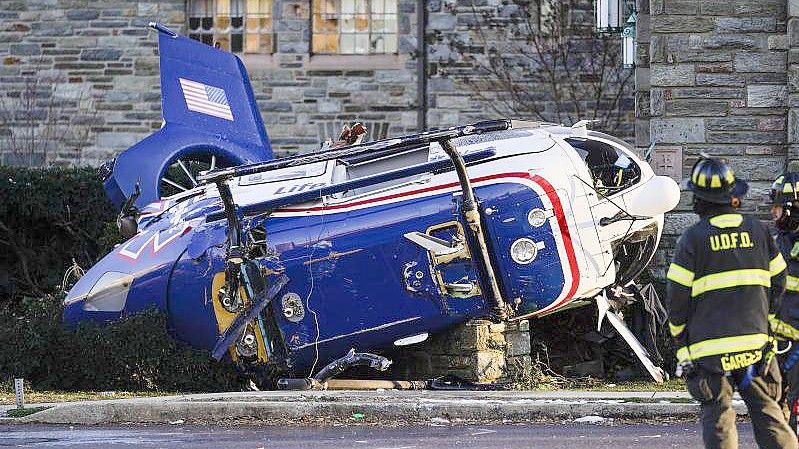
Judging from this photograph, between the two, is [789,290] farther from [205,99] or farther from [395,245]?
[205,99]

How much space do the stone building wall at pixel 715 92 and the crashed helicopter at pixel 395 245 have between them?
2688 mm

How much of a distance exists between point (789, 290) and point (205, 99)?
8513mm

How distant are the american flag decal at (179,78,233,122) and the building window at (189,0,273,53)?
7.14 meters

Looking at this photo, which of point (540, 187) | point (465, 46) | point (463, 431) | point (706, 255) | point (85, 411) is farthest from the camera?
point (465, 46)

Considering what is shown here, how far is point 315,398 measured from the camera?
11648 millimetres

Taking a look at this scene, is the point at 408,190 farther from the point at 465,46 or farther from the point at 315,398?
the point at 465,46

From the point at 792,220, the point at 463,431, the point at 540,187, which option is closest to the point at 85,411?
the point at 463,431

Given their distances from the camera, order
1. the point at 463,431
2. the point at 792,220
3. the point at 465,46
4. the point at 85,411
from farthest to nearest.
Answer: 1. the point at 465,46
2. the point at 85,411
3. the point at 463,431
4. the point at 792,220

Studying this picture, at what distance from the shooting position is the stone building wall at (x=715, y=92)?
1603 centimetres

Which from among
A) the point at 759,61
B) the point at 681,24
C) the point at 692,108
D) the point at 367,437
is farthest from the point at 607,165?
the point at 367,437

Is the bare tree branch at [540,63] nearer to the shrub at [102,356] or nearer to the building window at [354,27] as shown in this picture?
the building window at [354,27]

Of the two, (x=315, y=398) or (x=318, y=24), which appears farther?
(x=318, y=24)

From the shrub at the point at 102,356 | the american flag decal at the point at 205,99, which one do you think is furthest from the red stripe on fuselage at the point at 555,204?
the american flag decal at the point at 205,99

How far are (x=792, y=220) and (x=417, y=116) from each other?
14.1m
